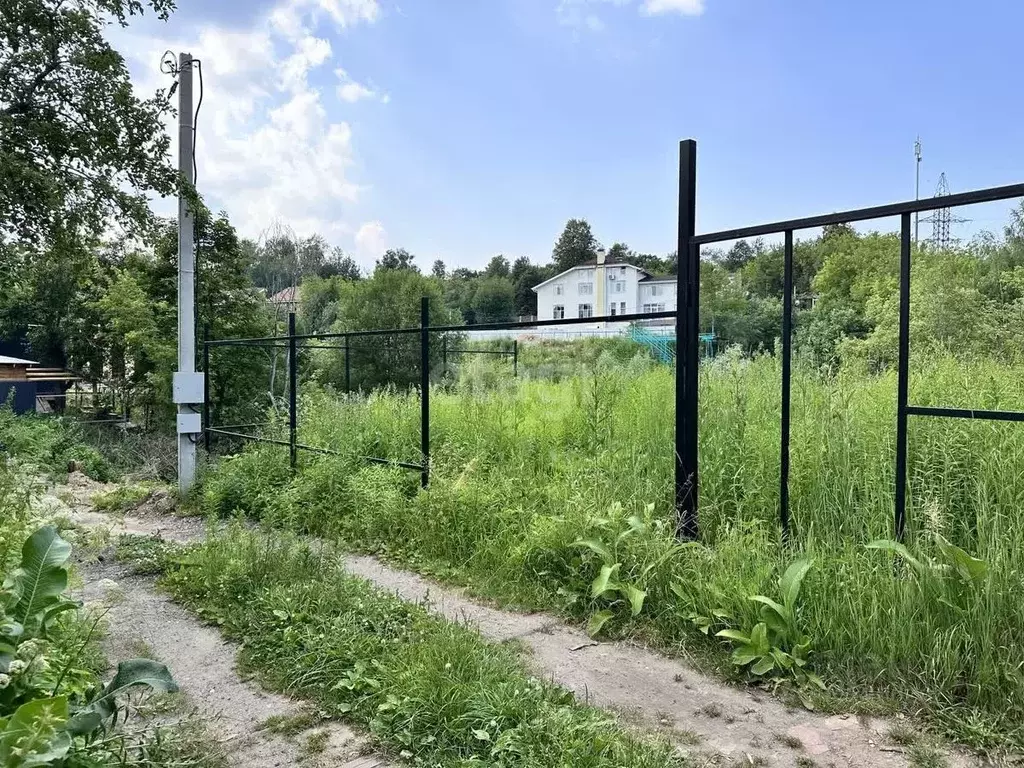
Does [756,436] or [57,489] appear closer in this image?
Answer: [756,436]

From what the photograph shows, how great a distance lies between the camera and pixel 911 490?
341 centimetres

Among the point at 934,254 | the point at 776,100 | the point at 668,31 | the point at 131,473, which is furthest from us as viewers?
the point at 131,473

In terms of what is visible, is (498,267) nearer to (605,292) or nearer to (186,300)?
(605,292)

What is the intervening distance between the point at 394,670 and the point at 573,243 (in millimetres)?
72480

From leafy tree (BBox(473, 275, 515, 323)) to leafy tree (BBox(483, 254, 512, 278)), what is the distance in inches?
343

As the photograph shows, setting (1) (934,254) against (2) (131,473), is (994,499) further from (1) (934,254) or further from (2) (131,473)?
(2) (131,473)

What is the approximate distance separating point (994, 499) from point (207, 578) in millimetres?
4312

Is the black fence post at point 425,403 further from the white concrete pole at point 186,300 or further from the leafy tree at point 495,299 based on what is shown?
the leafy tree at point 495,299

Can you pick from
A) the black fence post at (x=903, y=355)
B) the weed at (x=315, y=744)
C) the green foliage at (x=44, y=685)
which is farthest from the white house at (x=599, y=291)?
the green foliage at (x=44, y=685)

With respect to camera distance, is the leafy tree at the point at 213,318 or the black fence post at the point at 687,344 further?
the leafy tree at the point at 213,318

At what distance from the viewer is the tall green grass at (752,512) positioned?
2.78m

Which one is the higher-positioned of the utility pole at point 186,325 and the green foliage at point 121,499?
the utility pole at point 186,325

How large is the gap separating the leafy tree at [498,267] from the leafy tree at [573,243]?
6837 millimetres

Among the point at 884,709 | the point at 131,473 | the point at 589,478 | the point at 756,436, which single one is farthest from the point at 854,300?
the point at 131,473
